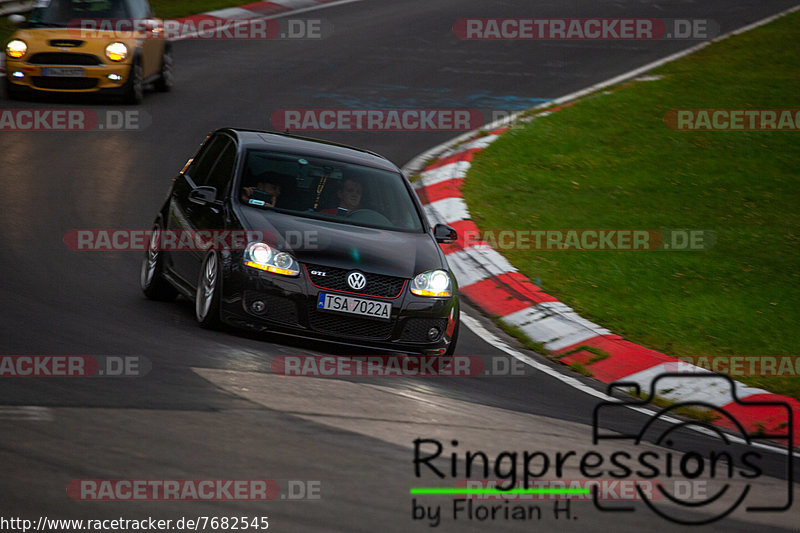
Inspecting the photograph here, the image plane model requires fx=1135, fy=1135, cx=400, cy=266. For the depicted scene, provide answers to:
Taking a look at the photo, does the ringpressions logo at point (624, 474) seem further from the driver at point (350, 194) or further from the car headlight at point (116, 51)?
the car headlight at point (116, 51)

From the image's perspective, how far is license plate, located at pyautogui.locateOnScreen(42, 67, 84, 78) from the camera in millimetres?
16469

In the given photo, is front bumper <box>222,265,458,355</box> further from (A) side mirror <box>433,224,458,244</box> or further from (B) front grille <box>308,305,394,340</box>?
(A) side mirror <box>433,224,458,244</box>

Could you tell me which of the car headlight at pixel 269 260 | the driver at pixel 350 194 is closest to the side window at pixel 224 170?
the driver at pixel 350 194

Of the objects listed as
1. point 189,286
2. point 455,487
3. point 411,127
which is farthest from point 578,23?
point 455,487

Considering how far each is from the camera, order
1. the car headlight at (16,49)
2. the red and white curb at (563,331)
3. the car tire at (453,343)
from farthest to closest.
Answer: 1. the car headlight at (16,49)
2. the car tire at (453,343)
3. the red and white curb at (563,331)

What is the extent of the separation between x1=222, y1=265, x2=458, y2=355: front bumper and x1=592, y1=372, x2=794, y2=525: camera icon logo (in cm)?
150

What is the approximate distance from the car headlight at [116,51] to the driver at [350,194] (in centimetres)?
886

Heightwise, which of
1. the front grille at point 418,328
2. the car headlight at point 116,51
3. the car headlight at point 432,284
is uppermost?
the car headlight at point 116,51

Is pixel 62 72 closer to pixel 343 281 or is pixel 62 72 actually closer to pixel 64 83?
pixel 64 83

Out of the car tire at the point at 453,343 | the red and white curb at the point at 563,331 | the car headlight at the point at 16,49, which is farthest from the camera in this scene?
the car headlight at the point at 16,49

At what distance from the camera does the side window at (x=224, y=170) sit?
9.01m

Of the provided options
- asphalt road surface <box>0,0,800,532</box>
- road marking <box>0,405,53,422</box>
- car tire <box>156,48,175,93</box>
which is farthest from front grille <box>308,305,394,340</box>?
car tire <box>156,48,175,93</box>

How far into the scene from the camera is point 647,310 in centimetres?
1039

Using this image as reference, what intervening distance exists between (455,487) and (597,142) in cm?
1159
